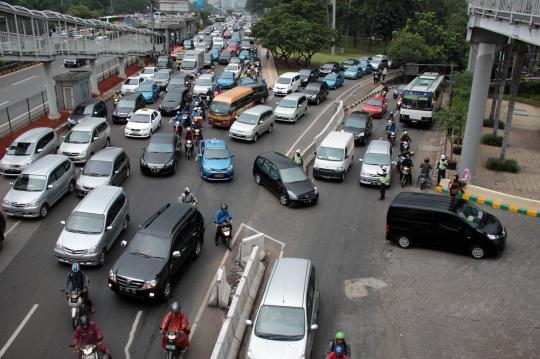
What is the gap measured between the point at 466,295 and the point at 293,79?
104 feet

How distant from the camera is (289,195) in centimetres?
2081

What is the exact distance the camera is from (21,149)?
22891 millimetres

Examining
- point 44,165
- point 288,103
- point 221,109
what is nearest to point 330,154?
point 221,109

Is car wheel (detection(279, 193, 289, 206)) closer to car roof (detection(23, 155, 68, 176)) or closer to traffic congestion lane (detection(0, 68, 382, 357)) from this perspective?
traffic congestion lane (detection(0, 68, 382, 357))

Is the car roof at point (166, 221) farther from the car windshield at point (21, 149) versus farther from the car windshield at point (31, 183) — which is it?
the car windshield at point (21, 149)

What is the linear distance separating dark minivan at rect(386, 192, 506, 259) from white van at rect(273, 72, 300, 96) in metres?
26.2

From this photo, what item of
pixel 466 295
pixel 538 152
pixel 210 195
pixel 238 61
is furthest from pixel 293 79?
pixel 466 295

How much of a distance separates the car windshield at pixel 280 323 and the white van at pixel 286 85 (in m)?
32.5

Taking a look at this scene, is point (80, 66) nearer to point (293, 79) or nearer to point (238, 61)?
point (238, 61)

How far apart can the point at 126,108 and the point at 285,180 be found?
14725mm

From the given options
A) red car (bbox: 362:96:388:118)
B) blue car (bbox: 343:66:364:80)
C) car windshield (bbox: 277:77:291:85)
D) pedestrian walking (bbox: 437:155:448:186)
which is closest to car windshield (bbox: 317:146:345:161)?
pedestrian walking (bbox: 437:155:448:186)

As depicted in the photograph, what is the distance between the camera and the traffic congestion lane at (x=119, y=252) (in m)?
13.0

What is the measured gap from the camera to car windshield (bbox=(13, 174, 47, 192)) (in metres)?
18.9

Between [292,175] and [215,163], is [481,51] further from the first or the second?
[215,163]
